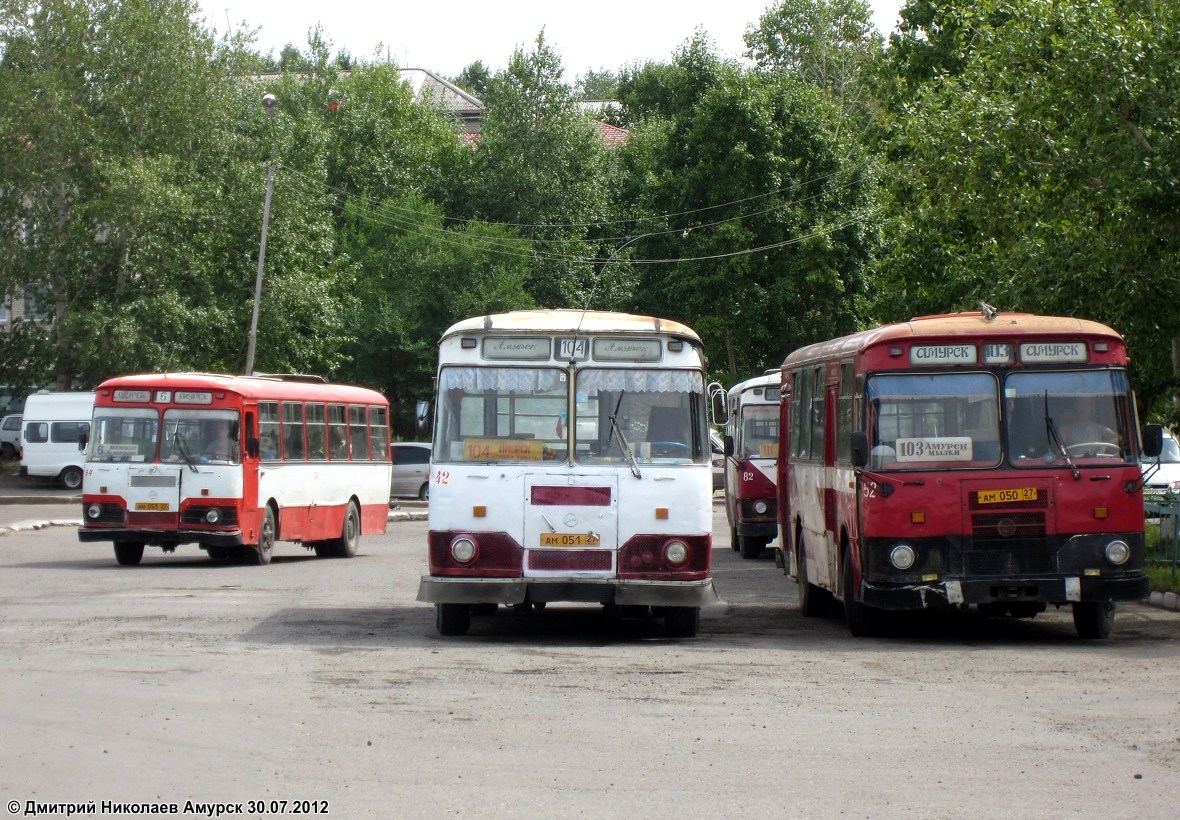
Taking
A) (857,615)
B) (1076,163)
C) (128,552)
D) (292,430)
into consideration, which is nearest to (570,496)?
(857,615)

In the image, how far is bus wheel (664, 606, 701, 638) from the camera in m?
15.5

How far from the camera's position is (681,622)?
1552 cm

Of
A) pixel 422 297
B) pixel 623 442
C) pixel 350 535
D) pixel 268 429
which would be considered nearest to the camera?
pixel 623 442

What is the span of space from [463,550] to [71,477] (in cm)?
4065

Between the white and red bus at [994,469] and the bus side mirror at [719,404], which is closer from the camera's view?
the white and red bus at [994,469]

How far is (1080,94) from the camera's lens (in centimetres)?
1778

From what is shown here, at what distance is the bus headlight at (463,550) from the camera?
14.7 m

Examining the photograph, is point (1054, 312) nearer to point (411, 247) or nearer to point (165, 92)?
point (165, 92)

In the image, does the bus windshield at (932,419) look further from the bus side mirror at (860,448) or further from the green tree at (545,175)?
the green tree at (545,175)

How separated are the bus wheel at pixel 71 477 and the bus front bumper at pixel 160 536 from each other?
94.7ft

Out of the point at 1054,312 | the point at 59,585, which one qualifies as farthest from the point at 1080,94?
the point at 59,585

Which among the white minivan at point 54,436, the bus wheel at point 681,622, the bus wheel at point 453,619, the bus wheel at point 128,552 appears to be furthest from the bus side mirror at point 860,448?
the white minivan at point 54,436

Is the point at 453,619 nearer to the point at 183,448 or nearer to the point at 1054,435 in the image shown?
the point at 1054,435

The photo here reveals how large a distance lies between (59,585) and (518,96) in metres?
48.3
